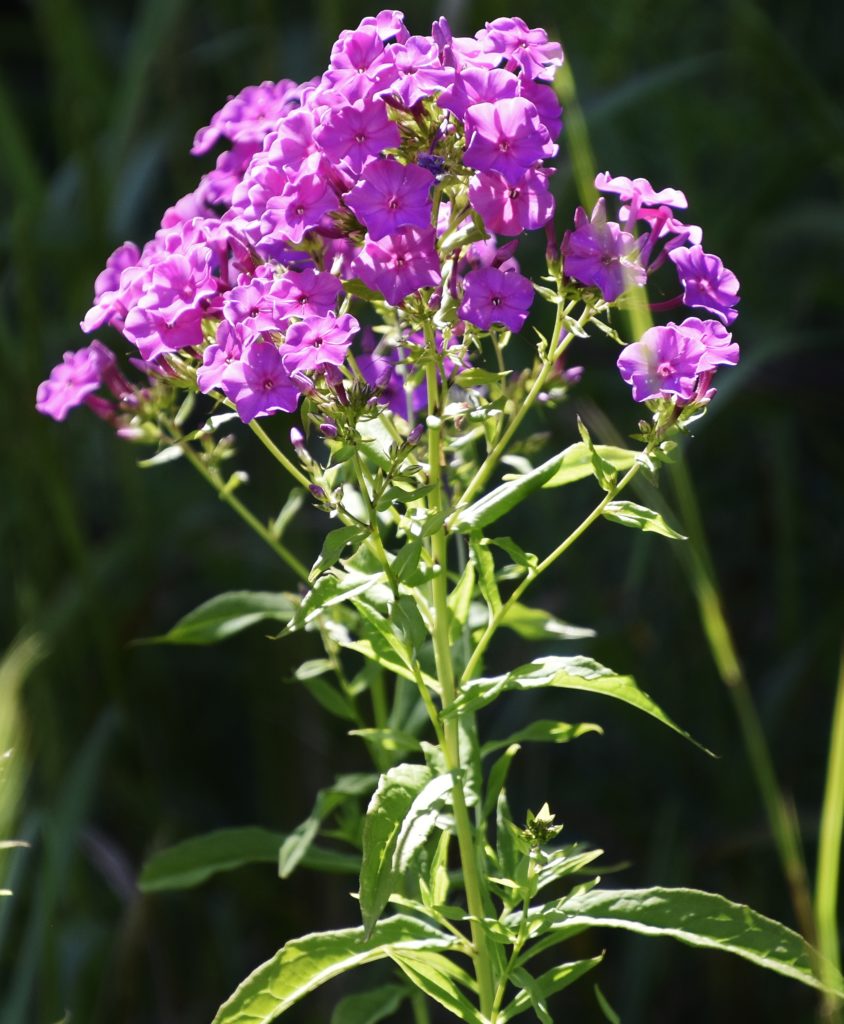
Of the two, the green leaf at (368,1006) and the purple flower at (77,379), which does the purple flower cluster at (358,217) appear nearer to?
the purple flower at (77,379)

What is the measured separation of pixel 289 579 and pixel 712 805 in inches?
34.1

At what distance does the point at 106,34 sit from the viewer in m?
3.36

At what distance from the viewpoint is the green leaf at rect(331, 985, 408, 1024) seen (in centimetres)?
127

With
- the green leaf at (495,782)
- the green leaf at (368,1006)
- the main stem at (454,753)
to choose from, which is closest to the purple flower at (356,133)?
the main stem at (454,753)

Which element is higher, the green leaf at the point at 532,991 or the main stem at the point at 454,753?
the main stem at the point at 454,753

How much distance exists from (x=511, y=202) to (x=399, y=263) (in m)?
0.12

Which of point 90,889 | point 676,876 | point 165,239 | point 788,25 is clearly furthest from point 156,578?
point 788,25

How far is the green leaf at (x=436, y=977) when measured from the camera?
1180mm

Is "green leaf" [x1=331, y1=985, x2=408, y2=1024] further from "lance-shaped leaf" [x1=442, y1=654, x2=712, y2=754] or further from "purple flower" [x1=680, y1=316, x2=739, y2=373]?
"purple flower" [x1=680, y1=316, x2=739, y2=373]

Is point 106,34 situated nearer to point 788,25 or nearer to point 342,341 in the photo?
point 788,25

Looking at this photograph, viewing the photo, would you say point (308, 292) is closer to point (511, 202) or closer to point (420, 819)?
point (511, 202)

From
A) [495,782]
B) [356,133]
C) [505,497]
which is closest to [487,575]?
[505,497]

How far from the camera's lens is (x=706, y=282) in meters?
1.13

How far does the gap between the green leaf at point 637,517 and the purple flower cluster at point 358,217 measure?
180mm
